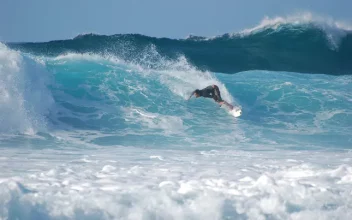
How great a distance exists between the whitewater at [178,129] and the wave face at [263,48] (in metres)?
0.06

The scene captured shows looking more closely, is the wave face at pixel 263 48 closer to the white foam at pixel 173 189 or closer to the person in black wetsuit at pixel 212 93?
the person in black wetsuit at pixel 212 93

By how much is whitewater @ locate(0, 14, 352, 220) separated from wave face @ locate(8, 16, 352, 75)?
2.3 inches

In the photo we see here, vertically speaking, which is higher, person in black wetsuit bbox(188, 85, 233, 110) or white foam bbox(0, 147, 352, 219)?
person in black wetsuit bbox(188, 85, 233, 110)

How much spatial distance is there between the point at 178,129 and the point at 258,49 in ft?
31.8

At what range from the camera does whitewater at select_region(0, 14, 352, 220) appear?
11.6ft

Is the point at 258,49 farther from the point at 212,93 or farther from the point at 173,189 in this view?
the point at 173,189

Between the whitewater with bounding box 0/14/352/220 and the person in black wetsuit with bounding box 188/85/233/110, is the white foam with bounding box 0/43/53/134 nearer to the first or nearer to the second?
the whitewater with bounding box 0/14/352/220

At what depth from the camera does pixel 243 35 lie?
57.3ft

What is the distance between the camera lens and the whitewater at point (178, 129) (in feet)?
11.6

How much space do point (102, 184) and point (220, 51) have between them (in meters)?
13.8

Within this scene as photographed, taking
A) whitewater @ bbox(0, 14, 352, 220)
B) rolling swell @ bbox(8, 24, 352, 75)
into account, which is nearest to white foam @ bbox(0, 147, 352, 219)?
whitewater @ bbox(0, 14, 352, 220)

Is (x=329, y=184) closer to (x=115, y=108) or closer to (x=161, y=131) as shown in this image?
(x=161, y=131)

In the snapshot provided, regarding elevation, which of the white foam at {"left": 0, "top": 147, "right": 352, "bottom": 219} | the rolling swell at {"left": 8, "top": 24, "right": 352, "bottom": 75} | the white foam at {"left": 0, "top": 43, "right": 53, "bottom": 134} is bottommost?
the white foam at {"left": 0, "top": 147, "right": 352, "bottom": 219}

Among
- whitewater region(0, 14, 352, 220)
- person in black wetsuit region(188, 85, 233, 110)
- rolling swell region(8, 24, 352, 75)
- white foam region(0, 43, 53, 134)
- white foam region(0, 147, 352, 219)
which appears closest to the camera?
white foam region(0, 147, 352, 219)
